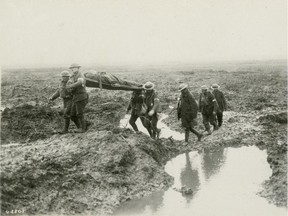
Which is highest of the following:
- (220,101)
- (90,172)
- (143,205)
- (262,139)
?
(220,101)

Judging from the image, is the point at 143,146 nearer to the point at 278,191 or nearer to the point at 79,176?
the point at 79,176

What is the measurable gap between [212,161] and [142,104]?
7.04 ft

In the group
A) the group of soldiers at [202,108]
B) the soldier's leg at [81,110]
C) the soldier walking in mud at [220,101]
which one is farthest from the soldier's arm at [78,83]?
the soldier walking in mud at [220,101]

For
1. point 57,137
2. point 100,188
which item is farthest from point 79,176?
point 57,137

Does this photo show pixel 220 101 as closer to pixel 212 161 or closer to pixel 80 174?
pixel 212 161

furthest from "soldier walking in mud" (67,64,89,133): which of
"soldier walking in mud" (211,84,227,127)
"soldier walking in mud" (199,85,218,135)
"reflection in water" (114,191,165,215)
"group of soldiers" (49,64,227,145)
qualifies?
"soldier walking in mud" (211,84,227,127)

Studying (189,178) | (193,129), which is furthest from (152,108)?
(189,178)

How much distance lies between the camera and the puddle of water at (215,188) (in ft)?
19.4

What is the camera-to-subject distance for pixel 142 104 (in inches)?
349

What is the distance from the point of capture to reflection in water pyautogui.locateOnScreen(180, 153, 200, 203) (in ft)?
22.3

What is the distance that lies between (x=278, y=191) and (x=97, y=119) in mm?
7222

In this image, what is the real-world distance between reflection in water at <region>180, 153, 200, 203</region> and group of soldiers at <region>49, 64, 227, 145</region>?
4.65 feet

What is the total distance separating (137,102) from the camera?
29.2 feet

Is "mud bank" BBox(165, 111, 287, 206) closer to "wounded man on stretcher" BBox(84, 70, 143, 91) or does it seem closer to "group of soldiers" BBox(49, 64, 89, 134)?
"wounded man on stretcher" BBox(84, 70, 143, 91)
